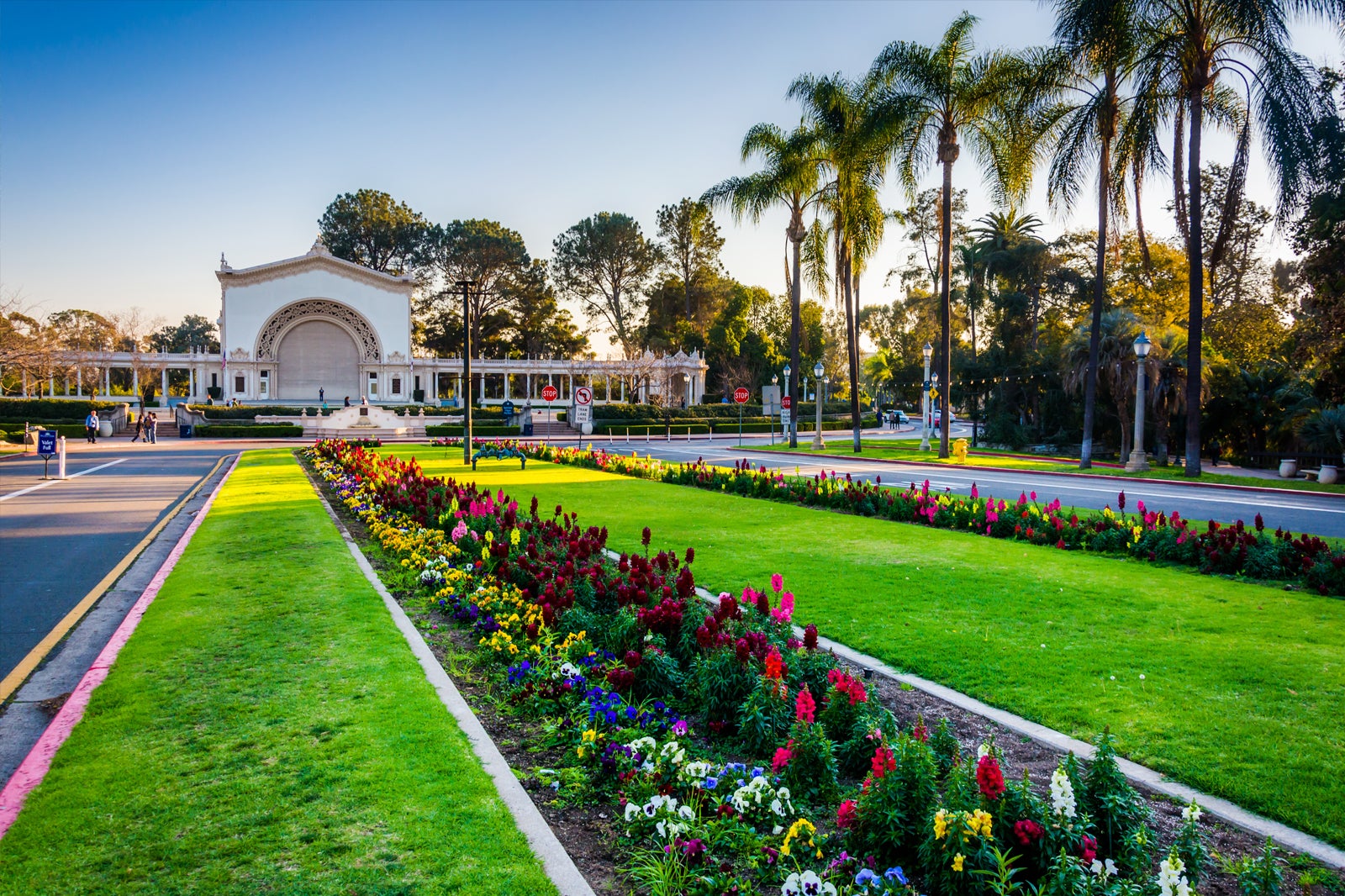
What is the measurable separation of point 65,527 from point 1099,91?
25.8 meters

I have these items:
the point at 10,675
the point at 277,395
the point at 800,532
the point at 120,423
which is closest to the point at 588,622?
the point at 10,675

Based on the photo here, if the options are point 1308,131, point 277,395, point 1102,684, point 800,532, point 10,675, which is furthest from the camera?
point 277,395

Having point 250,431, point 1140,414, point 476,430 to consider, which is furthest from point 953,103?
point 250,431

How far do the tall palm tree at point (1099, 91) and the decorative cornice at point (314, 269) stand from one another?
61958 mm

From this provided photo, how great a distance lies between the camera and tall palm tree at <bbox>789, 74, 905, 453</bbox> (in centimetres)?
2655

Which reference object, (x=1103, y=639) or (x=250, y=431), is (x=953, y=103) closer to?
(x=1103, y=639)

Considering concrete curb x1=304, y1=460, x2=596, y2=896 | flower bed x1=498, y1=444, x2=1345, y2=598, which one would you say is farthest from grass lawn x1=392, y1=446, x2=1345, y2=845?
concrete curb x1=304, y1=460, x2=596, y2=896

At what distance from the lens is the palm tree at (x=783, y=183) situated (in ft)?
105

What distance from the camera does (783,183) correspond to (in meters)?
32.2

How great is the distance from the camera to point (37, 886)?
2998 millimetres

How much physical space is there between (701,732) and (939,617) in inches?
121

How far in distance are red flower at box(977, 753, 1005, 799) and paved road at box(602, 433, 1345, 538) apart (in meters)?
12.2

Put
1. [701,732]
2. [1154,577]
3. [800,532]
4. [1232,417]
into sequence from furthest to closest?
[1232,417], [800,532], [1154,577], [701,732]

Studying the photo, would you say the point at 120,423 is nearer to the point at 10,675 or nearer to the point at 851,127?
the point at 851,127
